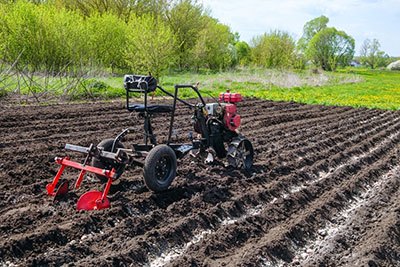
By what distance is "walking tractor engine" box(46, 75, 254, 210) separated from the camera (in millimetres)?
5547

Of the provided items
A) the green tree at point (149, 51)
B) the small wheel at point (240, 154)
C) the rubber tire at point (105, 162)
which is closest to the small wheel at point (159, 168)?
the rubber tire at point (105, 162)

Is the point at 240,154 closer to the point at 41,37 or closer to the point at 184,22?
the point at 41,37

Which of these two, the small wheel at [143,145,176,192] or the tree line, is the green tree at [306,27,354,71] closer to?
the tree line

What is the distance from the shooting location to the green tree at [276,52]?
4497 cm

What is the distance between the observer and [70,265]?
3947 mm

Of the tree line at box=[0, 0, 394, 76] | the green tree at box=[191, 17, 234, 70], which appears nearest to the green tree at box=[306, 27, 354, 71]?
the tree line at box=[0, 0, 394, 76]

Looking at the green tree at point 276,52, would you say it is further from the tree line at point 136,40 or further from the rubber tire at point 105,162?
the rubber tire at point 105,162

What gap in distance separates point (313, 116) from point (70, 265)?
1265 centimetres

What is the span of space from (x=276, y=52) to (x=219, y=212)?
42247 millimetres

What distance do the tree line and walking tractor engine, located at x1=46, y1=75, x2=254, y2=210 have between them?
30.0 ft

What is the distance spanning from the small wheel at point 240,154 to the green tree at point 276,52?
37994 mm

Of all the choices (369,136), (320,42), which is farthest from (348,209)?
(320,42)

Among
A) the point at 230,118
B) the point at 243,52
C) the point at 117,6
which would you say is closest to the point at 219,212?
the point at 230,118

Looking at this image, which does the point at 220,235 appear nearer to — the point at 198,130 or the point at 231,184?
the point at 231,184
